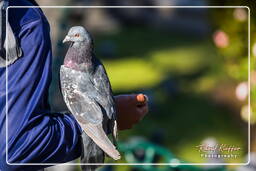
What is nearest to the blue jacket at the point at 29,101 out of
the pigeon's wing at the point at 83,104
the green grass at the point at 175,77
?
the pigeon's wing at the point at 83,104

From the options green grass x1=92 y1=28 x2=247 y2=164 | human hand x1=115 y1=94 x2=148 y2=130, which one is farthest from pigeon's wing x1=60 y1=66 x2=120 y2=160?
green grass x1=92 y1=28 x2=247 y2=164

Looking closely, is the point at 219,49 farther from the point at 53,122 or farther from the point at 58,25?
the point at 53,122

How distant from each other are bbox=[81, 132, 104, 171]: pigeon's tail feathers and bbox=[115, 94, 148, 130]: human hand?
0.13 meters

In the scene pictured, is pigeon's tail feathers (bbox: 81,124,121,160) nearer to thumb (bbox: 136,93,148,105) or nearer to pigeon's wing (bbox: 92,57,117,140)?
pigeon's wing (bbox: 92,57,117,140)

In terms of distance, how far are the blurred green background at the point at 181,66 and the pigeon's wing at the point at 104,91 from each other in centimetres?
79

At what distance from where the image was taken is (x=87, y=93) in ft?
8.75

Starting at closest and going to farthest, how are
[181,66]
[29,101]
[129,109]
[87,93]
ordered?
[29,101]
[87,93]
[129,109]
[181,66]

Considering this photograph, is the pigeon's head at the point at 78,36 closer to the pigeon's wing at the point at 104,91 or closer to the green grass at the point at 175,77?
the pigeon's wing at the point at 104,91

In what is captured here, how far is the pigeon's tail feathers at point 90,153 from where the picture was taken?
2.70 m

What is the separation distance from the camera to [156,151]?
12.8 feet

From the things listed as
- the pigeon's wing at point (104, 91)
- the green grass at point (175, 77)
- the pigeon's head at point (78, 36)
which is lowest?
the green grass at point (175, 77)

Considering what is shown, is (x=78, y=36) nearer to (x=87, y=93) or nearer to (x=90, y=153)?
(x=87, y=93)

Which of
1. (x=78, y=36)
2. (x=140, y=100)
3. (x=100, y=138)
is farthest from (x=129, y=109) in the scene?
(x=78, y=36)

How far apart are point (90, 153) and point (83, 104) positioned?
0.65 ft
